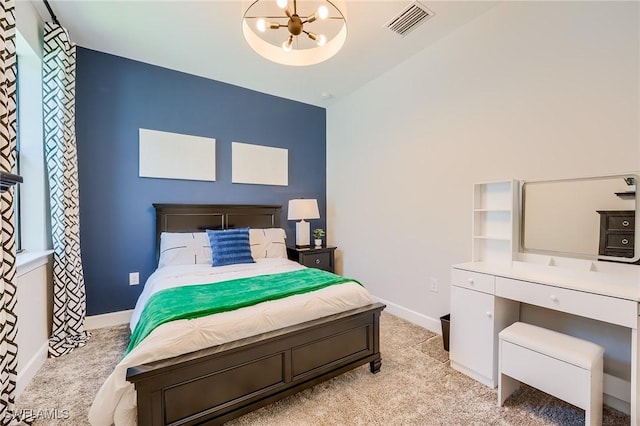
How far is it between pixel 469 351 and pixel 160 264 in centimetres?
285

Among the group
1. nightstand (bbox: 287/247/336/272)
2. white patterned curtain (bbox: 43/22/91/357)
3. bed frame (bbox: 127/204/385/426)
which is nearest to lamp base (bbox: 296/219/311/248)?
nightstand (bbox: 287/247/336/272)

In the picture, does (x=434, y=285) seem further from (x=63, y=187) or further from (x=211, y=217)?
(x=63, y=187)

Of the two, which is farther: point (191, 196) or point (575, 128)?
point (191, 196)

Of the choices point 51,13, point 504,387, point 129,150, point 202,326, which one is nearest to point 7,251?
point 202,326

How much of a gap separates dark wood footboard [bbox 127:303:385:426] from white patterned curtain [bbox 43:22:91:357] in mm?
1699

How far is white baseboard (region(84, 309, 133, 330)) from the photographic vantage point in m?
2.81

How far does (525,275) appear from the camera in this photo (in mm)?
1846

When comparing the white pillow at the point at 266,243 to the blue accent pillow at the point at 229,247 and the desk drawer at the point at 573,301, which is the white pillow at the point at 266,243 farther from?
the desk drawer at the point at 573,301

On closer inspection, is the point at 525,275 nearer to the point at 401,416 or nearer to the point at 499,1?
the point at 401,416

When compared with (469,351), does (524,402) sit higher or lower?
lower

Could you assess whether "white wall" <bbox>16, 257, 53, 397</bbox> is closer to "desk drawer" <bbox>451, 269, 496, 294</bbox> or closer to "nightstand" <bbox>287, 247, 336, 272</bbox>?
"nightstand" <bbox>287, 247, 336, 272</bbox>

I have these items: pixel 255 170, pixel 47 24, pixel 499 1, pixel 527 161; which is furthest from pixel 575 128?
pixel 47 24

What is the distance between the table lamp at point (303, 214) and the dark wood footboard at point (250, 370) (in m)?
1.75

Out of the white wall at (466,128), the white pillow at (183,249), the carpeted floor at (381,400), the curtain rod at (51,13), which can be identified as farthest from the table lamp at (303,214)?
the curtain rod at (51,13)
